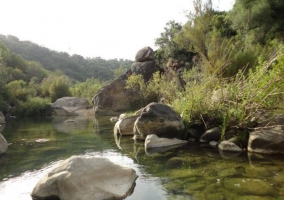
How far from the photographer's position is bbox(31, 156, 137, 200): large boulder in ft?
19.9

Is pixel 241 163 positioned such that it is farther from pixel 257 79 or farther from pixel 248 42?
pixel 248 42

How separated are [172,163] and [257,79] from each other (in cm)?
412

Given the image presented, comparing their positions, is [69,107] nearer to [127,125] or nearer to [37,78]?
[37,78]

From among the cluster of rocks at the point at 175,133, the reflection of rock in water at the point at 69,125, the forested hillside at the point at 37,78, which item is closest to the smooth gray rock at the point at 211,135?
the cluster of rocks at the point at 175,133

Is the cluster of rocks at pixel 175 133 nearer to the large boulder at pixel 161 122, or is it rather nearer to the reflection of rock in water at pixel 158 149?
the large boulder at pixel 161 122

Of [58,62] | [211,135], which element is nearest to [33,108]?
[211,135]

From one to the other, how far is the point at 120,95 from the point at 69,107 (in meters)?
8.09

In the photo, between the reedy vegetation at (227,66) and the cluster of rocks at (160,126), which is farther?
the cluster of rocks at (160,126)

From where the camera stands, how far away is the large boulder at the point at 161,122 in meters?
11.9

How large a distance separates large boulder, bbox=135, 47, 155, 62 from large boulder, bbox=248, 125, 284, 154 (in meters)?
23.8

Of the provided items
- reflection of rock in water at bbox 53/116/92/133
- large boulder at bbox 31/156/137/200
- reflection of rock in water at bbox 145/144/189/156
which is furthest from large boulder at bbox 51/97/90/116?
large boulder at bbox 31/156/137/200

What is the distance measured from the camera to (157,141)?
11555 mm

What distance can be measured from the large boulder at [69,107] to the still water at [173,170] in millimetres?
23447

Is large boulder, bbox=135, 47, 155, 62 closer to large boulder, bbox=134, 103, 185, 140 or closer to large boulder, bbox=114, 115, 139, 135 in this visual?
large boulder, bbox=114, 115, 139, 135
